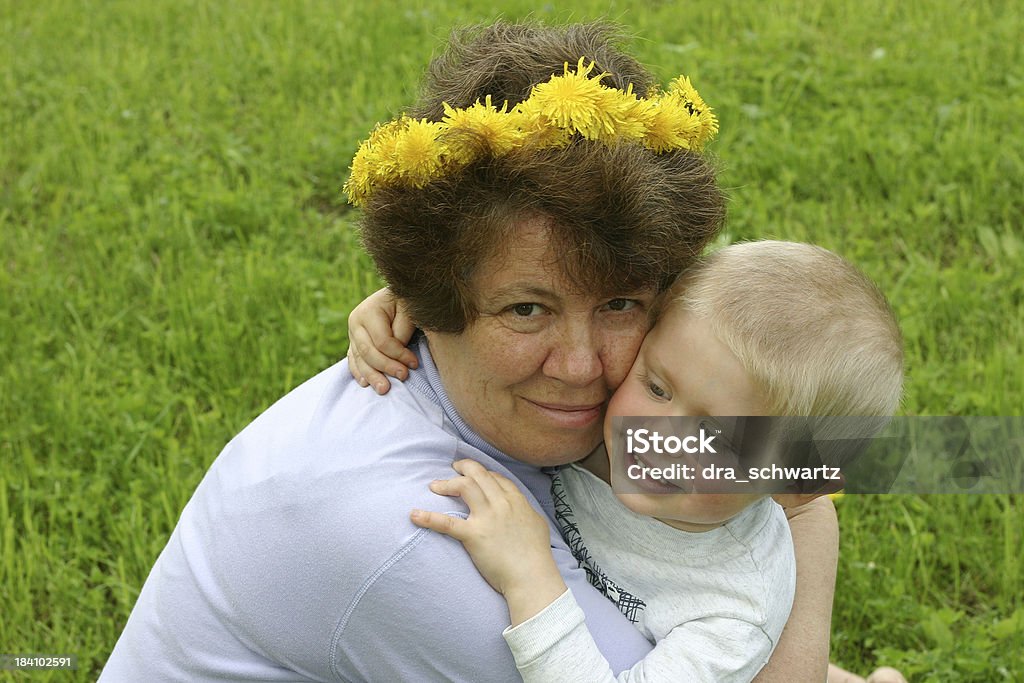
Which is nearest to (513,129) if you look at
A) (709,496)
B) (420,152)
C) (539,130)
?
(539,130)

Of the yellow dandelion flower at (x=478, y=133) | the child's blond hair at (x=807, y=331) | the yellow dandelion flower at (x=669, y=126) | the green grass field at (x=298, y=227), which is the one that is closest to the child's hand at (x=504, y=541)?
the child's blond hair at (x=807, y=331)

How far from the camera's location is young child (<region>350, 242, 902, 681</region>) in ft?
7.05

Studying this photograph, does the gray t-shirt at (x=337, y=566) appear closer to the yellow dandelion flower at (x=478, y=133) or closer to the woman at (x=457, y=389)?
the woman at (x=457, y=389)

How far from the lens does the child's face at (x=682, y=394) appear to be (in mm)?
2238

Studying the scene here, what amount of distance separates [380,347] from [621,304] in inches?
19.9

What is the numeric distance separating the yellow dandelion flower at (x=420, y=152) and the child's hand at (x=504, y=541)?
55cm

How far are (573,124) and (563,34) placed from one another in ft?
1.20

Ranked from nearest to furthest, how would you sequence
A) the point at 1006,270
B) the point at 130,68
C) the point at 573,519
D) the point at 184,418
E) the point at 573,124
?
1. the point at 573,124
2. the point at 573,519
3. the point at 184,418
4. the point at 1006,270
5. the point at 130,68

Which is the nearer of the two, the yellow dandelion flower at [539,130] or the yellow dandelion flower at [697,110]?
the yellow dandelion flower at [539,130]

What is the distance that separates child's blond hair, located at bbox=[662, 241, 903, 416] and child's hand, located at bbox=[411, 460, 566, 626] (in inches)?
19.4

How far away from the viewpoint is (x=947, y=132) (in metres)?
5.57

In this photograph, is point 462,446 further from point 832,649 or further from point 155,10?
point 155,10

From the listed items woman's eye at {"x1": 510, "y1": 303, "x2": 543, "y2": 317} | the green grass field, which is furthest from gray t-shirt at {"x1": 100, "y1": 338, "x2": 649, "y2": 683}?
the green grass field

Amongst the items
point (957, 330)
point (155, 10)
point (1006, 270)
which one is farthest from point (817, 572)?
point (155, 10)
